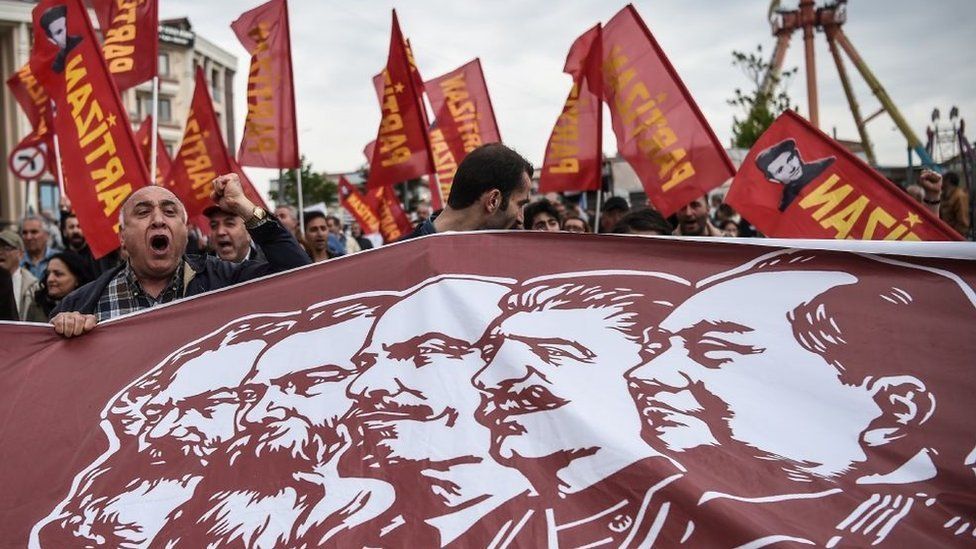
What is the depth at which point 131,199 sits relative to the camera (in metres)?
3.42

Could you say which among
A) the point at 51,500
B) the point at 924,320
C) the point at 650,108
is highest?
the point at 650,108

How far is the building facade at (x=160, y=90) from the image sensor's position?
152 ft

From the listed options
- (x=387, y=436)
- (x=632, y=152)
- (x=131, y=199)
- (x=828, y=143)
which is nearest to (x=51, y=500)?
(x=387, y=436)

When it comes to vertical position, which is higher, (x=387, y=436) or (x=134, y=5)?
(x=134, y=5)

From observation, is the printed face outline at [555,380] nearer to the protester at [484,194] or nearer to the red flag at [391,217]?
the protester at [484,194]

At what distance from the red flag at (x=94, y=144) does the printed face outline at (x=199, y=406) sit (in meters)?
2.67

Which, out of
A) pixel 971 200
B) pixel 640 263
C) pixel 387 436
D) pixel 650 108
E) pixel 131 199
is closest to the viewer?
pixel 387 436

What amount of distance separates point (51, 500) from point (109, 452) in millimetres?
191

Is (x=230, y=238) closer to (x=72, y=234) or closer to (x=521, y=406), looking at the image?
(x=72, y=234)

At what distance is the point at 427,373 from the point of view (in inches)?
95.7

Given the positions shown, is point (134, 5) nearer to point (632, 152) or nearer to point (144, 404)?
point (632, 152)

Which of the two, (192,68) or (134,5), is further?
(192,68)

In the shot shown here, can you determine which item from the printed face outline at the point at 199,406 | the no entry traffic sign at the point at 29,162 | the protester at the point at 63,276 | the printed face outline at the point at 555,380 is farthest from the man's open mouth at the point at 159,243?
the no entry traffic sign at the point at 29,162

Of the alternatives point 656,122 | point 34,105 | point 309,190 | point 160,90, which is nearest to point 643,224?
point 656,122
